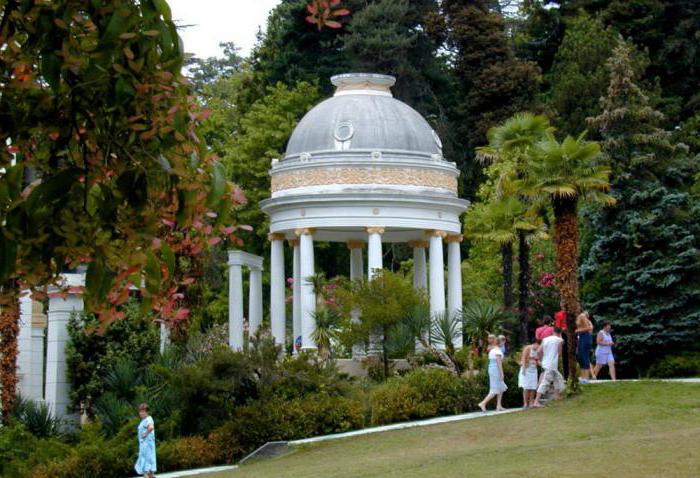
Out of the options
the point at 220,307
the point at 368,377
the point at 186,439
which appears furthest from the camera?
A: the point at 220,307

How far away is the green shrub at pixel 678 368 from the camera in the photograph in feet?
116

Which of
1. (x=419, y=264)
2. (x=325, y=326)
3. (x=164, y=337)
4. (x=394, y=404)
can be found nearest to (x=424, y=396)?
(x=394, y=404)

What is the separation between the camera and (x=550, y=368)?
91.7 ft

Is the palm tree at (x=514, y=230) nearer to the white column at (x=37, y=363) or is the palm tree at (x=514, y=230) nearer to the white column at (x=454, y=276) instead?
the white column at (x=454, y=276)

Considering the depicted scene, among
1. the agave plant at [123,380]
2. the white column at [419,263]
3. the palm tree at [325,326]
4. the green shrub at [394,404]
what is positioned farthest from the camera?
the white column at [419,263]

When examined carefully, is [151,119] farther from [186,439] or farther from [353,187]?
[353,187]

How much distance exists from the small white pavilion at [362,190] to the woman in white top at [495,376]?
31.6 ft

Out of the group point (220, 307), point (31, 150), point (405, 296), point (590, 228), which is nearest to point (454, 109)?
point (220, 307)

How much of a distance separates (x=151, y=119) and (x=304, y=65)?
55289 millimetres

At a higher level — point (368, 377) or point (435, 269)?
point (435, 269)

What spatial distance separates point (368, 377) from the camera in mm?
34812

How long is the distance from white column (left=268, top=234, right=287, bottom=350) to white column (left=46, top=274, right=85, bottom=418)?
29.4ft

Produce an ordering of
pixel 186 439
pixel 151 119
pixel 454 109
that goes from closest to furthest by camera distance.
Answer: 1. pixel 151 119
2. pixel 186 439
3. pixel 454 109

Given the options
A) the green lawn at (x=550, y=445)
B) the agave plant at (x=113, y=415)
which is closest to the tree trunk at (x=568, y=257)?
the green lawn at (x=550, y=445)
